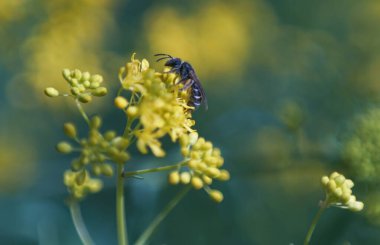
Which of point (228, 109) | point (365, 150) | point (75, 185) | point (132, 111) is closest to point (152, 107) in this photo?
point (132, 111)

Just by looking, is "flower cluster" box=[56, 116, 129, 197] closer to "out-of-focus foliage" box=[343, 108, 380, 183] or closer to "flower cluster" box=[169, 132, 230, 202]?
"flower cluster" box=[169, 132, 230, 202]

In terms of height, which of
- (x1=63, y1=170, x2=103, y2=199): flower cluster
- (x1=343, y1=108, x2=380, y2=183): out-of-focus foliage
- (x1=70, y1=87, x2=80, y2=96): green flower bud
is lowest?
(x1=63, y1=170, x2=103, y2=199): flower cluster

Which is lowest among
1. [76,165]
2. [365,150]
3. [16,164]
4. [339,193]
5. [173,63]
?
[76,165]

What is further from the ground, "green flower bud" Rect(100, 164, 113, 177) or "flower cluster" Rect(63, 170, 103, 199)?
"flower cluster" Rect(63, 170, 103, 199)

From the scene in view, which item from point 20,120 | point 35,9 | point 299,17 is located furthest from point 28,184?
point 299,17

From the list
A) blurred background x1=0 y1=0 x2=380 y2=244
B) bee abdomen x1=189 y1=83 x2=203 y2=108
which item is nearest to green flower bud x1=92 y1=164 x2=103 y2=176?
Result: bee abdomen x1=189 y1=83 x2=203 y2=108

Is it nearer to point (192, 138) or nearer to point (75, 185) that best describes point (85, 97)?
point (192, 138)

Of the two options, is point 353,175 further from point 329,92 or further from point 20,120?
point 20,120
